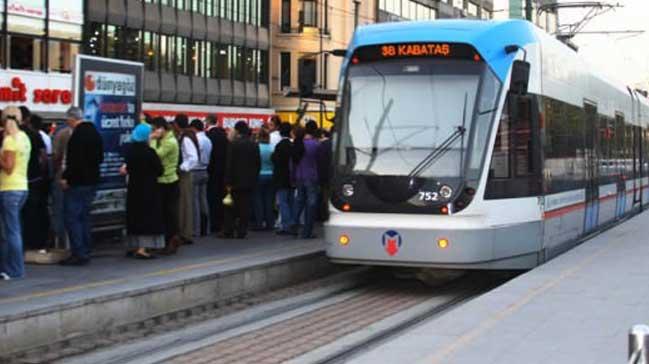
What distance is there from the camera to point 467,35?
39.2 feet

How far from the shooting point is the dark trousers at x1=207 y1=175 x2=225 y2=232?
15.7 m

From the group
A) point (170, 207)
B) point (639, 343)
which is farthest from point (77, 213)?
point (639, 343)

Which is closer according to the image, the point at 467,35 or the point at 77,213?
the point at 77,213

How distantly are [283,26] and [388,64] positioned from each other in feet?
166

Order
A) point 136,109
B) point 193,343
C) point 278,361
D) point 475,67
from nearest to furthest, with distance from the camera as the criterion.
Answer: point 278,361 → point 193,343 → point 475,67 → point 136,109

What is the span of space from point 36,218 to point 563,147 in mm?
7806

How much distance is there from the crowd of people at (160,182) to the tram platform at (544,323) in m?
4.43

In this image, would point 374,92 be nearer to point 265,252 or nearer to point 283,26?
point 265,252

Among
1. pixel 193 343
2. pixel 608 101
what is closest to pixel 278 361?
pixel 193 343

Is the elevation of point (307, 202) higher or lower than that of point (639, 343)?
higher

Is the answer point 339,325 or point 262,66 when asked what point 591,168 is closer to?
point 339,325

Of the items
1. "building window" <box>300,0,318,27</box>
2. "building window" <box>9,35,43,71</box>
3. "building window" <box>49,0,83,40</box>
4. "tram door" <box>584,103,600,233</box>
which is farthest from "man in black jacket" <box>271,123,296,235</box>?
"building window" <box>300,0,318,27</box>

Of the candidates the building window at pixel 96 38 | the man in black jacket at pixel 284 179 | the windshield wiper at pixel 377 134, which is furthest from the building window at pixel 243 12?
the windshield wiper at pixel 377 134

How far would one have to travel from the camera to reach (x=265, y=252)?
13461mm
